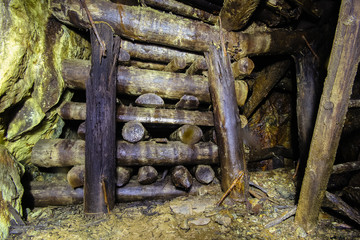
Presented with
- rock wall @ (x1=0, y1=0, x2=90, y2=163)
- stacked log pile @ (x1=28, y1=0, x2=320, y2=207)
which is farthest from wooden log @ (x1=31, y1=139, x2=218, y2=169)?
rock wall @ (x1=0, y1=0, x2=90, y2=163)

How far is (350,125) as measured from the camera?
340cm

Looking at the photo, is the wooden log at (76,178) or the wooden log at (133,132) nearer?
the wooden log at (76,178)

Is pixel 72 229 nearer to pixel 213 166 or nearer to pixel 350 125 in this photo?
pixel 213 166

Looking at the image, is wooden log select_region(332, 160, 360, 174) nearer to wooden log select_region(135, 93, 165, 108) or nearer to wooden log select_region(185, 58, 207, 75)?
wooden log select_region(185, 58, 207, 75)

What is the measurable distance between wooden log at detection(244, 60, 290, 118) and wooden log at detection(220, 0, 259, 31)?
1.79m

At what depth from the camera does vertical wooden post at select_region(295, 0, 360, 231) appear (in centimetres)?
196

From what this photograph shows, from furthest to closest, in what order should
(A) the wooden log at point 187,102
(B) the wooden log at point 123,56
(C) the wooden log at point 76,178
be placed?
1. (A) the wooden log at point 187,102
2. (B) the wooden log at point 123,56
3. (C) the wooden log at point 76,178

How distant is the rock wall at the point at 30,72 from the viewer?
92.1 inches

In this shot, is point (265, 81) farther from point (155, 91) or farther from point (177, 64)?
point (155, 91)

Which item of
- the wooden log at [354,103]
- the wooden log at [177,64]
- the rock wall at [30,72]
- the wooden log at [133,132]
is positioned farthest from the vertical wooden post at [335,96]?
the rock wall at [30,72]

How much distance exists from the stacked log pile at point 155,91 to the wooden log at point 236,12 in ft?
0.58

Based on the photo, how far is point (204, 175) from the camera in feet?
10.5

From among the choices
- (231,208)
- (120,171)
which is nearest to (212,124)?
(231,208)

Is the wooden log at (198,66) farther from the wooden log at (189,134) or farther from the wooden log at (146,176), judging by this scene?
the wooden log at (146,176)
